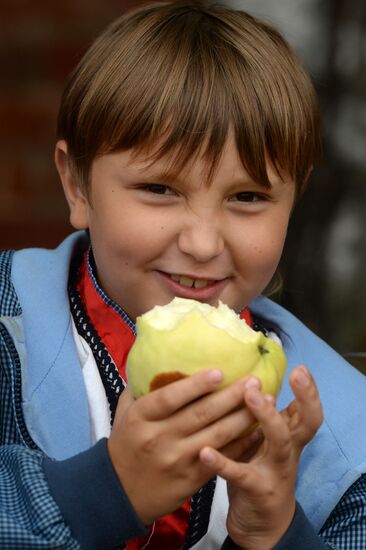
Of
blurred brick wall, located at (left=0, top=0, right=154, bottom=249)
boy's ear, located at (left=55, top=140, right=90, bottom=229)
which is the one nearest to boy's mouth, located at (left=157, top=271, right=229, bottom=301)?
boy's ear, located at (left=55, top=140, right=90, bottom=229)

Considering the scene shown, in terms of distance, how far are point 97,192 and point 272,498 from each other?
0.65 metres

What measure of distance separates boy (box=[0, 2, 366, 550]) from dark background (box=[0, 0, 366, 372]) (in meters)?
0.83

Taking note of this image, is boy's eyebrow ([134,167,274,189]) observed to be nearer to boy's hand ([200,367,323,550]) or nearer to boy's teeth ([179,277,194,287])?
boy's teeth ([179,277,194,287])

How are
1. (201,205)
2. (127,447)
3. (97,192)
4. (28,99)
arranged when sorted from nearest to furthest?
(127,447) → (201,205) → (97,192) → (28,99)

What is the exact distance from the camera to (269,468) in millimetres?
1701

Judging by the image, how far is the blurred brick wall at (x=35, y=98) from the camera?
3.04 meters

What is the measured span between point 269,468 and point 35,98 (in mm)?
1671

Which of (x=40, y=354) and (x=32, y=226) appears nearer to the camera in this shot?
(x=40, y=354)

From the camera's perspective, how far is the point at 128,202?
78.0 inches

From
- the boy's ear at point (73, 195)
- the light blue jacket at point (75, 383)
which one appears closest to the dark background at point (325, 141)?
the light blue jacket at point (75, 383)

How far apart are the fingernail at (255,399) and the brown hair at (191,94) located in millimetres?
489

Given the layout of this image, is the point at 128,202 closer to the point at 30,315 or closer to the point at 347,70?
the point at 30,315

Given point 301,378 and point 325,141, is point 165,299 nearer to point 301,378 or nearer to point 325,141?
point 301,378

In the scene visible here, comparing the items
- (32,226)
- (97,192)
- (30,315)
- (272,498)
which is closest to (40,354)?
(30,315)
